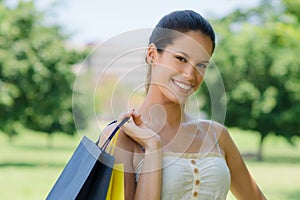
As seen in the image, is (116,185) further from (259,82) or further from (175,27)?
(259,82)

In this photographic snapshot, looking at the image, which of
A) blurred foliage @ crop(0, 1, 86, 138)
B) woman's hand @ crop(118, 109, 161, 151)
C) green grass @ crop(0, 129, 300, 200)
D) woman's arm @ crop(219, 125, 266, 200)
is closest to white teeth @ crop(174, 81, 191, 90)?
woman's hand @ crop(118, 109, 161, 151)

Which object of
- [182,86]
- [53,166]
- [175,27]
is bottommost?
[53,166]

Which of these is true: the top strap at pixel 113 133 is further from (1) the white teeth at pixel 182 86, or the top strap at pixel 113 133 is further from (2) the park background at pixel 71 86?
(2) the park background at pixel 71 86

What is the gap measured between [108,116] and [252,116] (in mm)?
21737

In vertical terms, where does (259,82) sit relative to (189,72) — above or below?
below

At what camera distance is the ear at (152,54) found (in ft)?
4.59

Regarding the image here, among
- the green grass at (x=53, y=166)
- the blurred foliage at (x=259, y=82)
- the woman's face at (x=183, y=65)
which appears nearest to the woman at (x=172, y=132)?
→ the woman's face at (x=183, y=65)

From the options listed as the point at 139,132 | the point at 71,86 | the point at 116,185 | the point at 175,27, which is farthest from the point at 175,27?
the point at 71,86

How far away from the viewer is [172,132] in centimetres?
150

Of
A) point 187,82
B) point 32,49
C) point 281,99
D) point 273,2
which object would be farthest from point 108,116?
point 273,2

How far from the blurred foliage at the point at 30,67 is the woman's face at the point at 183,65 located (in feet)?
55.7

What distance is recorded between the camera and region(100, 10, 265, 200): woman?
4.53 feet

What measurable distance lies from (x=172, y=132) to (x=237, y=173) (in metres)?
0.21

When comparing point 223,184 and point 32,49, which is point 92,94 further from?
point 32,49
